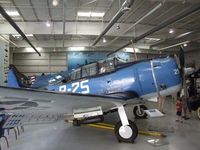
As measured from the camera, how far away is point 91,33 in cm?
1030

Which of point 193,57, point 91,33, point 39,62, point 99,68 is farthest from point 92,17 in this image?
point 193,57

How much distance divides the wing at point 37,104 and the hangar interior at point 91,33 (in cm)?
60

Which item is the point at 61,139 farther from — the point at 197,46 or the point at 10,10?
the point at 197,46

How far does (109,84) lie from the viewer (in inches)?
153

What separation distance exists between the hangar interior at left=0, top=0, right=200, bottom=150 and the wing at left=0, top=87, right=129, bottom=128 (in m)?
0.60

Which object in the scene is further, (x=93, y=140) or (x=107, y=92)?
(x=107, y=92)

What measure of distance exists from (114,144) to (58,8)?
7.77 meters

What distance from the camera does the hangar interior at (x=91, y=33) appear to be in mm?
3715

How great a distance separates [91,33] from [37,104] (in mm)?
8547

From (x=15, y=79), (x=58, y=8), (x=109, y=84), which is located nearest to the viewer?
→ (x=109, y=84)

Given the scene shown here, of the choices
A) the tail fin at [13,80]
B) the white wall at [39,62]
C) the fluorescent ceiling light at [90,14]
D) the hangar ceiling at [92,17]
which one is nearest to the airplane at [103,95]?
the tail fin at [13,80]

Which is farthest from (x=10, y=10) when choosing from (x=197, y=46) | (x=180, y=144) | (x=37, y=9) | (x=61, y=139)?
(x=197, y=46)

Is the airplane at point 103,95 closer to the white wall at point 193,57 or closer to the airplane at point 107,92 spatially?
the airplane at point 107,92

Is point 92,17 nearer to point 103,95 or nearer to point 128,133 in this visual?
point 103,95
